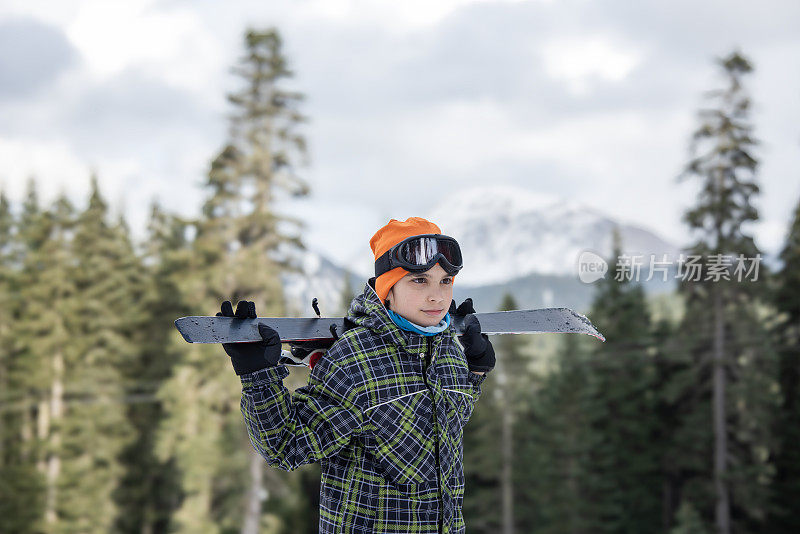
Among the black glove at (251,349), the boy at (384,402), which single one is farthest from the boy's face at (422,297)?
the black glove at (251,349)

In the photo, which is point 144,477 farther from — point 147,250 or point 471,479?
point 471,479

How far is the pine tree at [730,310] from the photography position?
20.8m

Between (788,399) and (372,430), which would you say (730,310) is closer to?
(788,399)

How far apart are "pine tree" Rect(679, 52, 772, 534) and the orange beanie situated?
782 inches

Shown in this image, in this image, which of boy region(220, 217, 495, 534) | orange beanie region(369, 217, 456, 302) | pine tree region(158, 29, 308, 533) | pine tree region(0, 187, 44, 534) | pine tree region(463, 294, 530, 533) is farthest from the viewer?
pine tree region(463, 294, 530, 533)

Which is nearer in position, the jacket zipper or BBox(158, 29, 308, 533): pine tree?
the jacket zipper

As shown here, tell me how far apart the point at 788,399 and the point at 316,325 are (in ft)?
85.4

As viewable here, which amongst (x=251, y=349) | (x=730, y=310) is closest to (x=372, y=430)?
(x=251, y=349)

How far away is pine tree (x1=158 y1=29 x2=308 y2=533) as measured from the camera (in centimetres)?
1725

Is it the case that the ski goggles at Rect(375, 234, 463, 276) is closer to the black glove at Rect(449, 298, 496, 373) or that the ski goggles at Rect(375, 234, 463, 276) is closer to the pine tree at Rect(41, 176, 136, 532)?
the black glove at Rect(449, 298, 496, 373)

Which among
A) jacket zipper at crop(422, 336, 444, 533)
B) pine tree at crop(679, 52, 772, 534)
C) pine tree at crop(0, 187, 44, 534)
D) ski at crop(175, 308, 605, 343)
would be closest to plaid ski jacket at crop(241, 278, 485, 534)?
jacket zipper at crop(422, 336, 444, 533)

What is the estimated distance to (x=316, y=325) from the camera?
2.51 meters

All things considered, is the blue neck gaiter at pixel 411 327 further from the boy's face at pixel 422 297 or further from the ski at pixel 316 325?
the ski at pixel 316 325

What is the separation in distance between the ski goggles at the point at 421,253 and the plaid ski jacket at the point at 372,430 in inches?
6.3
